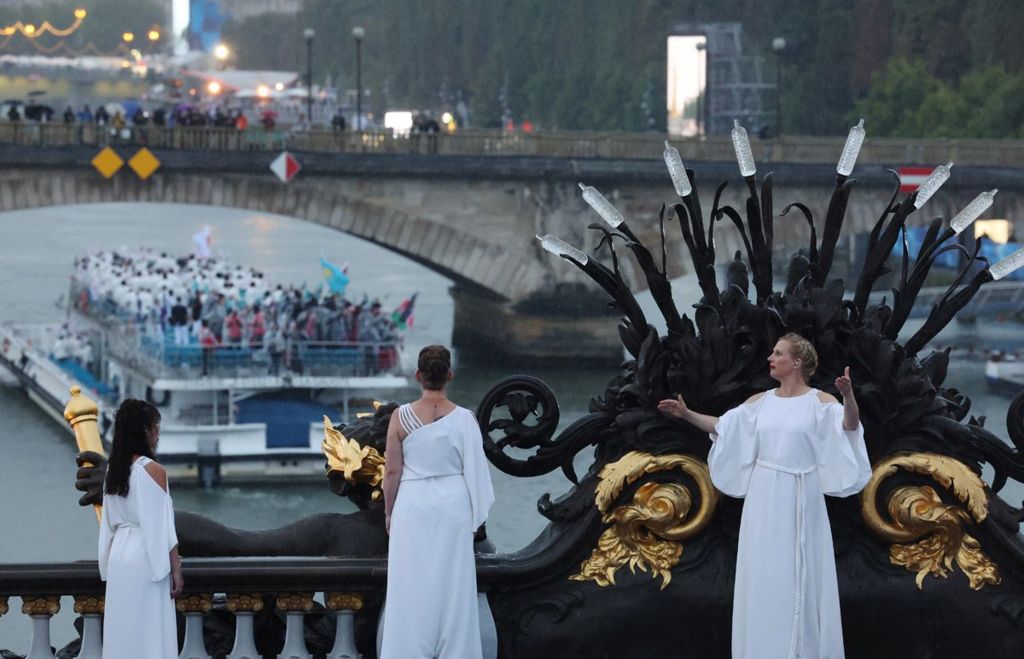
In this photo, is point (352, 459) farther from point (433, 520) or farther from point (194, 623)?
point (194, 623)

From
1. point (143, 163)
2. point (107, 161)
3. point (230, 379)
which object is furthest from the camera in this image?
point (143, 163)

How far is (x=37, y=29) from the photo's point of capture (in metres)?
116

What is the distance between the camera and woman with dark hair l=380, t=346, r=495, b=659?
5258 mm

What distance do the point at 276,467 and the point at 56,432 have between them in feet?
11.8

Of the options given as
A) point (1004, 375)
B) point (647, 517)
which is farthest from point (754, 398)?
point (1004, 375)

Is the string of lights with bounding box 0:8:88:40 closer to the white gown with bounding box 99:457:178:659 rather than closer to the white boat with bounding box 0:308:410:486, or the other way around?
the white boat with bounding box 0:308:410:486

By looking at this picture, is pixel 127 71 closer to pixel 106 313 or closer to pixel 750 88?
pixel 750 88

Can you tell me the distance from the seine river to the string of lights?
43.2 metres

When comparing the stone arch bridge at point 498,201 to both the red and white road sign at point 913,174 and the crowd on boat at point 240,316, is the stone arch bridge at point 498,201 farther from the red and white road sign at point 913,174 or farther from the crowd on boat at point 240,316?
the crowd on boat at point 240,316

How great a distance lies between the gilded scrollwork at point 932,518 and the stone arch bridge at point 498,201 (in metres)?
31.1

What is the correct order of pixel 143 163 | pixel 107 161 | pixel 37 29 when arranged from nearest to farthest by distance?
pixel 107 161 < pixel 143 163 < pixel 37 29

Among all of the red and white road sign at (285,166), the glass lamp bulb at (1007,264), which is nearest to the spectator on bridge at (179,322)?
the red and white road sign at (285,166)

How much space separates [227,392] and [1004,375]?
12053 mm

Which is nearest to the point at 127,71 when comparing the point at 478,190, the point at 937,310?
the point at 478,190
